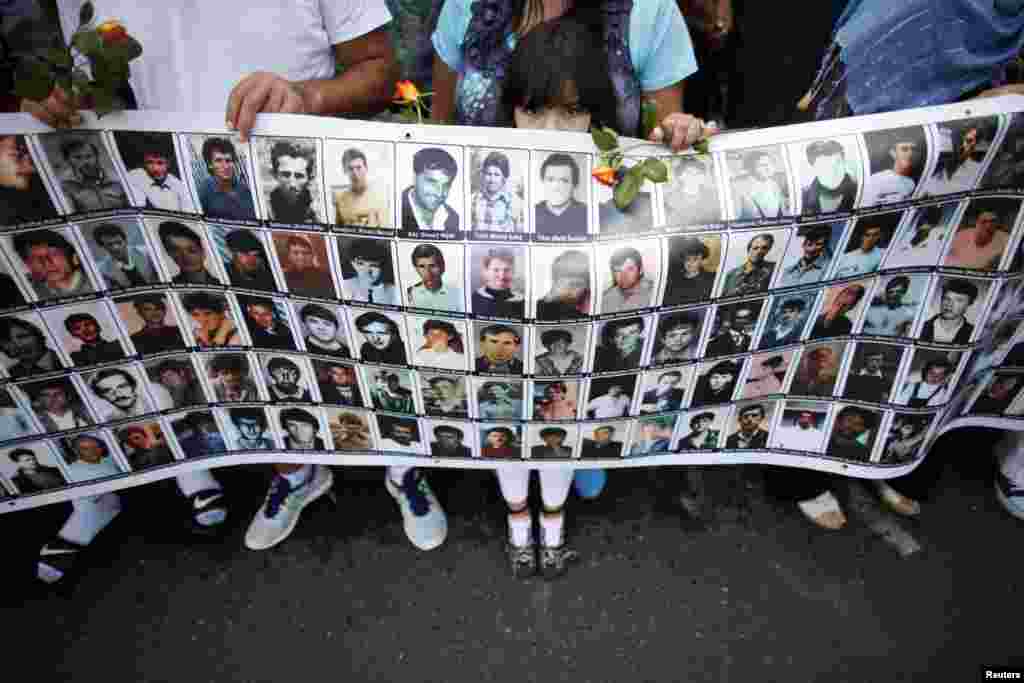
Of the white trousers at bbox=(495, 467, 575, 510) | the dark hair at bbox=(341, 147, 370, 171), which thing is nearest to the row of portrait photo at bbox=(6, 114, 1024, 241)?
the dark hair at bbox=(341, 147, 370, 171)

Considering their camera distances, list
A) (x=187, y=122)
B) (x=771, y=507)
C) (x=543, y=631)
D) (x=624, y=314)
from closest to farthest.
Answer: (x=187, y=122)
(x=624, y=314)
(x=543, y=631)
(x=771, y=507)

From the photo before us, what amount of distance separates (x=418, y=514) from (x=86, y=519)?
3.38 feet

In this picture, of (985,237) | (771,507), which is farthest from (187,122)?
(771,507)

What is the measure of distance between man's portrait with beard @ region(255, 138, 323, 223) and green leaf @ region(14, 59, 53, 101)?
1.14 feet

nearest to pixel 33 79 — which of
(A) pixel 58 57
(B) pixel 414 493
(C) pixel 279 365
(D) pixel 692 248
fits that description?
(A) pixel 58 57

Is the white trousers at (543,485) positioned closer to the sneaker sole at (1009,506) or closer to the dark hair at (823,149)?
the dark hair at (823,149)

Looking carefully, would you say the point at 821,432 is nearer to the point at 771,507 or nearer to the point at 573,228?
the point at 771,507

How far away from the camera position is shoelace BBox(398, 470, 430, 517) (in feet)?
6.85

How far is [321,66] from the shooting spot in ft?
4.97

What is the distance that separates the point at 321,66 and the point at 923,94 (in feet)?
4.53

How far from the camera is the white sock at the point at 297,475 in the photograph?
6.88 feet

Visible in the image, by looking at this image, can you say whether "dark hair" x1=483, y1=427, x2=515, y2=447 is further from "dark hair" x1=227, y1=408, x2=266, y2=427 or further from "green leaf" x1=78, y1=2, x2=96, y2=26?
"green leaf" x1=78, y1=2, x2=96, y2=26

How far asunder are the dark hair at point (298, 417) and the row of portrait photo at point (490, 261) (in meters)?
0.40

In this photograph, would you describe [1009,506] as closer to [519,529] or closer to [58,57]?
[519,529]
